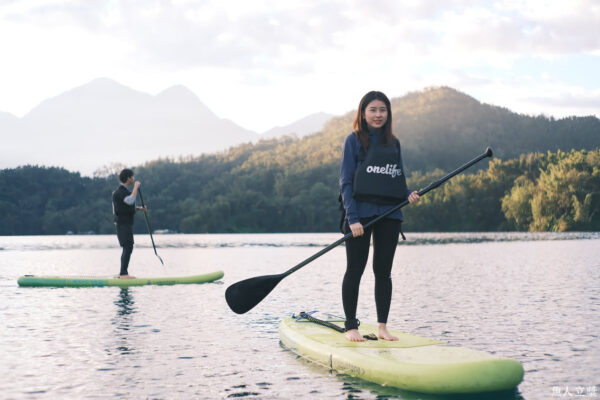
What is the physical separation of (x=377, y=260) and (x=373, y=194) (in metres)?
0.70

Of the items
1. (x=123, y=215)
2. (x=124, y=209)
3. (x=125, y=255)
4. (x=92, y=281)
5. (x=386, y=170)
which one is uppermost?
(x=386, y=170)

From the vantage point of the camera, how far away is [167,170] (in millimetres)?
168500

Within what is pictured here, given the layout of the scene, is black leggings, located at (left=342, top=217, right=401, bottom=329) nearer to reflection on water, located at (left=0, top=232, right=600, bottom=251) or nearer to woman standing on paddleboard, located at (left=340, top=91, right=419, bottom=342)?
woman standing on paddleboard, located at (left=340, top=91, right=419, bottom=342)

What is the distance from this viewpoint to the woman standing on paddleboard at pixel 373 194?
6.42 metres

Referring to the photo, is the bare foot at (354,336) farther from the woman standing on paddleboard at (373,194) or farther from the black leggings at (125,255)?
the black leggings at (125,255)

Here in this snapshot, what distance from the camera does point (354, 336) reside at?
6.42 metres

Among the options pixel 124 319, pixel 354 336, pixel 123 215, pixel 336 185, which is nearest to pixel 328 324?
pixel 354 336

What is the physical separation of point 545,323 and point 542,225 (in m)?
87.1

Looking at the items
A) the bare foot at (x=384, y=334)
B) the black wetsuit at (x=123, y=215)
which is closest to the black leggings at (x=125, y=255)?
the black wetsuit at (x=123, y=215)

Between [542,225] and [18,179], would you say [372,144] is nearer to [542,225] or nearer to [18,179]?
[542,225]

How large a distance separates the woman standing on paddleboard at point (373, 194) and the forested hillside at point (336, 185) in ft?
288

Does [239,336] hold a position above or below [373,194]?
below

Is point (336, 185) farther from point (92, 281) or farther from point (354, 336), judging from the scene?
point (354, 336)

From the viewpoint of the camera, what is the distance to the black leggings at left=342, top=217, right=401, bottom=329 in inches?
254
